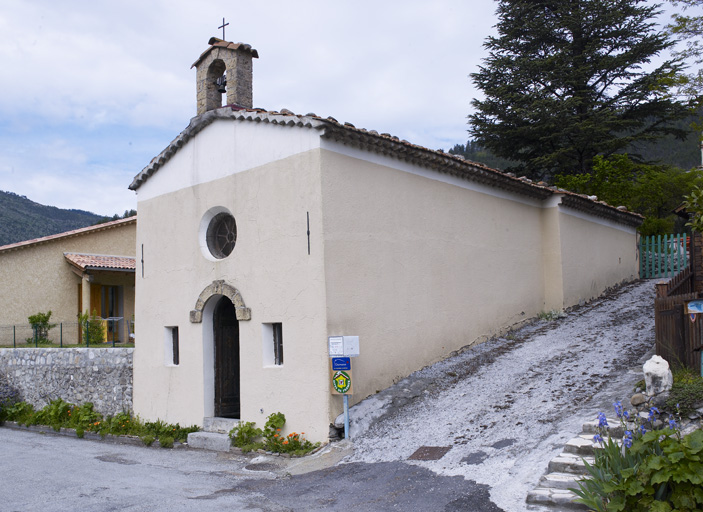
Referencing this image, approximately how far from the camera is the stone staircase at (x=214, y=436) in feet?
37.0

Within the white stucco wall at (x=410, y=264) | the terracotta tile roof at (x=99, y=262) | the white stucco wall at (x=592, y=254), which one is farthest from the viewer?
the terracotta tile roof at (x=99, y=262)

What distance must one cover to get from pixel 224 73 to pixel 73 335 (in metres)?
9.02

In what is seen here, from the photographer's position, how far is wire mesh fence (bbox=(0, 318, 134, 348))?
17.0 meters

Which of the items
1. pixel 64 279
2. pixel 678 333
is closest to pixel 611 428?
pixel 678 333

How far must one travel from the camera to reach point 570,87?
1096 inches

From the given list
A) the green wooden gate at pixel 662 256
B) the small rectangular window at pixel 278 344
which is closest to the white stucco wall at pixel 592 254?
the green wooden gate at pixel 662 256

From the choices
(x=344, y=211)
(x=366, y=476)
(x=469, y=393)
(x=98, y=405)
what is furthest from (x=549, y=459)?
(x=98, y=405)

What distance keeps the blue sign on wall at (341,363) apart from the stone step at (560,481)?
12.4 ft

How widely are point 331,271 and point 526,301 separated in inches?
275

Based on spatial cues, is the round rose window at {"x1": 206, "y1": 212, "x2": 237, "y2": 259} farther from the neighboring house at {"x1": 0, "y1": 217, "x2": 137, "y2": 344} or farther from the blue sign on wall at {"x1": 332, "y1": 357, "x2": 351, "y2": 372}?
the neighboring house at {"x1": 0, "y1": 217, "x2": 137, "y2": 344}

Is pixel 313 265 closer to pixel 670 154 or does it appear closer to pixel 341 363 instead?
pixel 341 363

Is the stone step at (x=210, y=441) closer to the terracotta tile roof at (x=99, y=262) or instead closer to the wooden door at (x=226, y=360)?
the wooden door at (x=226, y=360)

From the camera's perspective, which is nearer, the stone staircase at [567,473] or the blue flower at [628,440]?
the blue flower at [628,440]

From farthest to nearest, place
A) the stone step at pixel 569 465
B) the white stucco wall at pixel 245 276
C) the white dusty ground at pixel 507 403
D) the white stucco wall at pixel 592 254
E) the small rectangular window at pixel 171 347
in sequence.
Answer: the white stucco wall at pixel 592 254
the small rectangular window at pixel 171 347
the white stucco wall at pixel 245 276
the white dusty ground at pixel 507 403
the stone step at pixel 569 465
